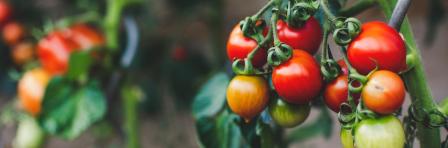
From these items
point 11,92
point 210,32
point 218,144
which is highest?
point 218,144

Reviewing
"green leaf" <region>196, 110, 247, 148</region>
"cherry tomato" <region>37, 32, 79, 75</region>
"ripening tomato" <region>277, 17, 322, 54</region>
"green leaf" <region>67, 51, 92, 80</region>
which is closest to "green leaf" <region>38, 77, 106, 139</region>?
"green leaf" <region>67, 51, 92, 80</region>

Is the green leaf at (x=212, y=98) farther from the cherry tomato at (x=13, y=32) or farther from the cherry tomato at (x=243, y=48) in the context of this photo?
the cherry tomato at (x=13, y=32)

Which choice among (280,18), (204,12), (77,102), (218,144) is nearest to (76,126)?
(77,102)

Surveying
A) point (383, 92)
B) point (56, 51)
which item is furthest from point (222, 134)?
point (56, 51)

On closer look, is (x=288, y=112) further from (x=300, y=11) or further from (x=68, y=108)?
(x=68, y=108)

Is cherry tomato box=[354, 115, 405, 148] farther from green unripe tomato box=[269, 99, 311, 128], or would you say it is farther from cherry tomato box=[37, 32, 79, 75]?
cherry tomato box=[37, 32, 79, 75]

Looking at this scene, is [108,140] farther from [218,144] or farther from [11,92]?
[218,144]

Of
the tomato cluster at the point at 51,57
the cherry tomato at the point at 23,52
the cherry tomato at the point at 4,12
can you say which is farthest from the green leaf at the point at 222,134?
the cherry tomato at the point at 4,12
